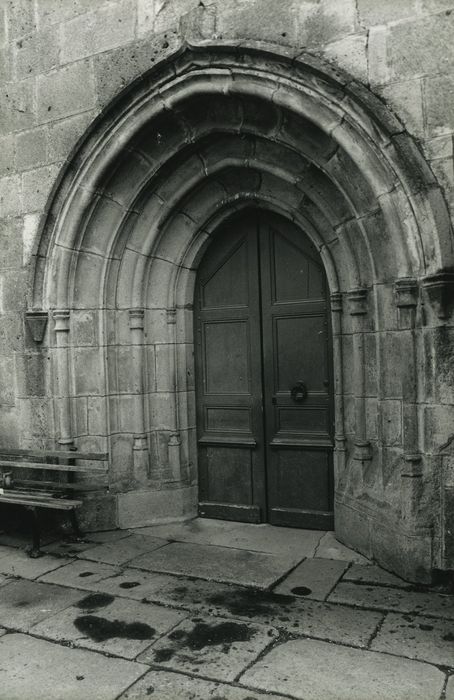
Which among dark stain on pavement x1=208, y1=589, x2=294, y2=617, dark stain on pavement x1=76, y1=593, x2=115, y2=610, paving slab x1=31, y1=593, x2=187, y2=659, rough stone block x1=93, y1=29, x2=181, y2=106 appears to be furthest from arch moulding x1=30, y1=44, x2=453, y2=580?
paving slab x1=31, y1=593, x2=187, y2=659

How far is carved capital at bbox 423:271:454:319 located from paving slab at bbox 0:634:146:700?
2.46 metres

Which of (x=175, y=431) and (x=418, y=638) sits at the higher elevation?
(x=175, y=431)

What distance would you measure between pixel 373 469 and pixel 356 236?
5.25 feet

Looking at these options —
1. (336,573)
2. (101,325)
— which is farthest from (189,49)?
(336,573)

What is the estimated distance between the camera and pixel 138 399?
502cm

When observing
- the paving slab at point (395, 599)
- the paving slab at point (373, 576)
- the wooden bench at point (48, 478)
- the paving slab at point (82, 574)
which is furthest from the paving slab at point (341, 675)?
the wooden bench at point (48, 478)

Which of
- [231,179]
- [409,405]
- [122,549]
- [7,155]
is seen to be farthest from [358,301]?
[7,155]

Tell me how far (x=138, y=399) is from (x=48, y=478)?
38.8 inches

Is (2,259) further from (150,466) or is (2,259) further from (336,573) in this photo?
(336,573)

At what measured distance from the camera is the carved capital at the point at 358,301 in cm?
410

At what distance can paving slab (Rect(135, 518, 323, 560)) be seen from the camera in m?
4.35

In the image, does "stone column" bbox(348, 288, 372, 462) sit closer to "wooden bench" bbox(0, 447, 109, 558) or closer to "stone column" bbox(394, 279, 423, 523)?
"stone column" bbox(394, 279, 423, 523)

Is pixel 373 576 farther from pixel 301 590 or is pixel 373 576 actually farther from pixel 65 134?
pixel 65 134

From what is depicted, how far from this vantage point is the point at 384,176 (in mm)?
3684
